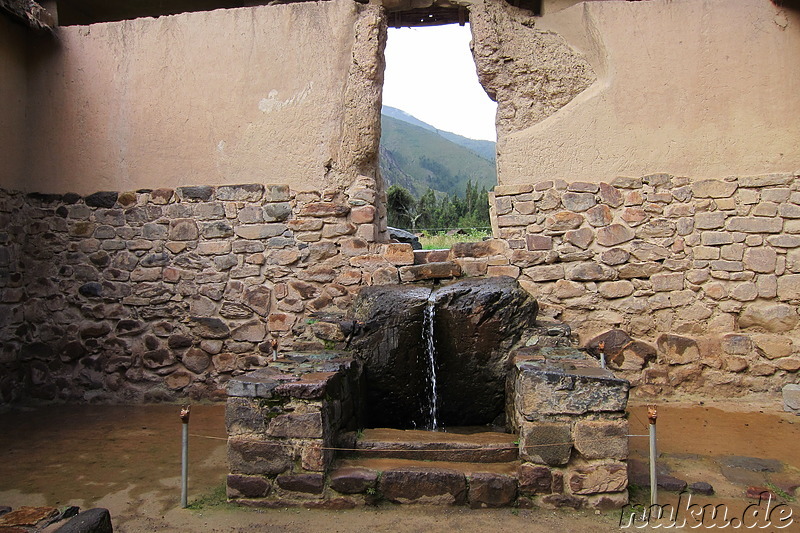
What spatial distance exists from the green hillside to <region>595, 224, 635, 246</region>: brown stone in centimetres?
3172

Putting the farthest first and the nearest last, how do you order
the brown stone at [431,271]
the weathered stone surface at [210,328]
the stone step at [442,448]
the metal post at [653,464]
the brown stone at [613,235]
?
the weathered stone surface at [210,328]
the brown stone at [431,271]
the brown stone at [613,235]
the stone step at [442,448]
the metal post at [653,464]

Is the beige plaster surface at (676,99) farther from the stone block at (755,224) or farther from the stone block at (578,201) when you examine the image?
the stone block at (755,224)

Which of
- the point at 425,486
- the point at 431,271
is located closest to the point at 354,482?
the point at 425,486

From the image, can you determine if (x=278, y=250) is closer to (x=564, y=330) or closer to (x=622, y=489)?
(x=564, y=330)

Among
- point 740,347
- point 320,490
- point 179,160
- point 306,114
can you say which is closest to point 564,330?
point 740,347

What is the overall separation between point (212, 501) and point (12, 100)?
14.5ft

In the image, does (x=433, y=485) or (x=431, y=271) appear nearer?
(x=433, y=485)

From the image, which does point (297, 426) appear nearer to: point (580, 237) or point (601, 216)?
point (580, 237)

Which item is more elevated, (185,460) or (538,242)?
(538,242)

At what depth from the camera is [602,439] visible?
301 centimetres

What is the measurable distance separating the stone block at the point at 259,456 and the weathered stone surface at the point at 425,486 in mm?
547

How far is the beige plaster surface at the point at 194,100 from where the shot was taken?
5141 millimetres

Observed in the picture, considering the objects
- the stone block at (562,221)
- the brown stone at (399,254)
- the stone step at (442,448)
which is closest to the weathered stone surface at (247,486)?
the stone step at (442,448)

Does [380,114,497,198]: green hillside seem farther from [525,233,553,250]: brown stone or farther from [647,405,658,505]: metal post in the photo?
[647,405,658,505]: metal post
